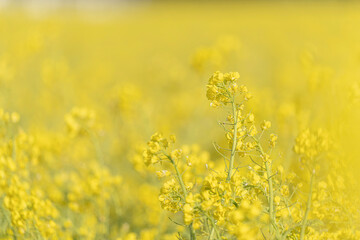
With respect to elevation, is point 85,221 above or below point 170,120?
below

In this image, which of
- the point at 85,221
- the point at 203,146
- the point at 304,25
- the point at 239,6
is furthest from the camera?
the point at 239,6

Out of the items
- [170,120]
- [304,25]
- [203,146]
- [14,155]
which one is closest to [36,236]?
[14,155]

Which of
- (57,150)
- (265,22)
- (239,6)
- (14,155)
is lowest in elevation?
(14,155)

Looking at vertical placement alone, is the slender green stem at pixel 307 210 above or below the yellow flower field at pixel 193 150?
below

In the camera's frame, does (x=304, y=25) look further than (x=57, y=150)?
Yes

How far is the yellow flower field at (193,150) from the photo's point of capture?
1.24 m

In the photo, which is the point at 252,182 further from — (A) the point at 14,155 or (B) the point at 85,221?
(B) the point at 85,221

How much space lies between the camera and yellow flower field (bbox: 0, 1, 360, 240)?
1243 millimetres

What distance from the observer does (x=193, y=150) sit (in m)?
1.94

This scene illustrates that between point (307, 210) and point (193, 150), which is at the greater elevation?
point (193, 150)

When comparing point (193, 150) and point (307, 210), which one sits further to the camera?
point (193, 150)

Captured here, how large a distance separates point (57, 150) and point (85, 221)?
2.57 ft

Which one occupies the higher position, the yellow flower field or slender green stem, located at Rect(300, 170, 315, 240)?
the yellow flower field

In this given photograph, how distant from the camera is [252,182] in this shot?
1.28 meters
